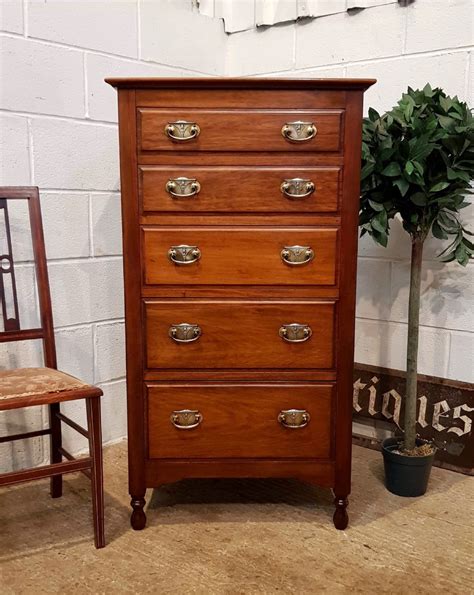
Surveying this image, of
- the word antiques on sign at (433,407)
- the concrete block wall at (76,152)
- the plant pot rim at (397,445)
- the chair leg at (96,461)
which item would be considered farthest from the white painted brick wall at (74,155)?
the plant pot rim at (397,445)

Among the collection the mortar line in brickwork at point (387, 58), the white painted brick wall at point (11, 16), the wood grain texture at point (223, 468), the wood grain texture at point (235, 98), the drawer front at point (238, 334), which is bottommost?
the wood grain texture at point (223, 468)

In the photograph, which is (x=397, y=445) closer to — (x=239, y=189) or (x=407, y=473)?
(x=407, y=473)

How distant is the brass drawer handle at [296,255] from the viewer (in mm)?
1866

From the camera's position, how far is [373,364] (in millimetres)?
2670

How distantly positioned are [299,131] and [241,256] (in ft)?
1.27

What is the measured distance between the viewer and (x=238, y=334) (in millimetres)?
1905

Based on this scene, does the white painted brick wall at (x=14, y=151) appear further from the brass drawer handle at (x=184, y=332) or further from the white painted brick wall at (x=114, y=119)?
the brass drawer handle at (x=184, y=332)

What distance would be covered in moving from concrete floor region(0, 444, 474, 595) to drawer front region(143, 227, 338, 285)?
75 cm

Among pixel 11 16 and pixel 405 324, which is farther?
pixel 405 324

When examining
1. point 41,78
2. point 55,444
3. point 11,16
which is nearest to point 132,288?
point 55,444

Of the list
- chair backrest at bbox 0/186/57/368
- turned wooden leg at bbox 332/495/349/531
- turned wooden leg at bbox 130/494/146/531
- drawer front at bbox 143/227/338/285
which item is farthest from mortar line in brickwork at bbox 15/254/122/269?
turned wooden leg at bbox 332/495/349/531

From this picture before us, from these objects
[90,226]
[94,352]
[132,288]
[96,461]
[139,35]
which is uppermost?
[139,35]

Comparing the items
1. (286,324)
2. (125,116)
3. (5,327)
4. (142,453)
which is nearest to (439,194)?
(286,324)

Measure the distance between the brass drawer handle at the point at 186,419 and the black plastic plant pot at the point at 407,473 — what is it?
73 cm
